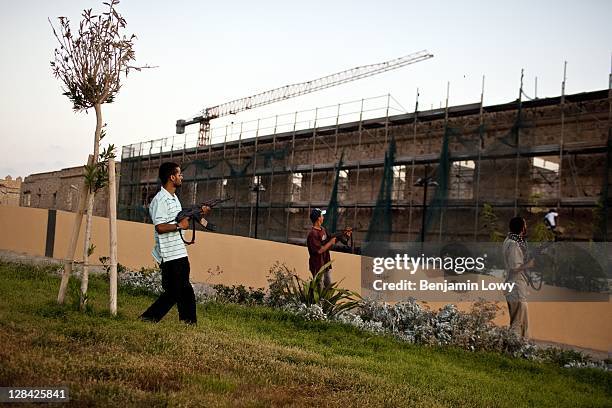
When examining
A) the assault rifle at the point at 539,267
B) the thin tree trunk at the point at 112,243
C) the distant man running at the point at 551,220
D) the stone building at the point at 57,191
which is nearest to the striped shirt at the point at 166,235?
the thin tree trunk at the point at 112,243

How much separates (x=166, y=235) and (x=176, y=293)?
1.84ft

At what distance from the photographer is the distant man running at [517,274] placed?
7.62 metres

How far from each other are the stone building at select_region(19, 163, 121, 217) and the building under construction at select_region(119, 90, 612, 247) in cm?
1111

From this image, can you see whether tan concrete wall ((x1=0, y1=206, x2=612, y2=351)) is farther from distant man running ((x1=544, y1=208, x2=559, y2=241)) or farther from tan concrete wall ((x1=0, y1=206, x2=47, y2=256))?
distant man running ((x1=544, y1=208, x2=559, y2=241))

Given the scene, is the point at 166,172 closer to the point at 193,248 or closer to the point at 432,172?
the point at 193,248

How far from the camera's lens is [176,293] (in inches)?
229

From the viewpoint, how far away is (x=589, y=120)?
21.0 meters

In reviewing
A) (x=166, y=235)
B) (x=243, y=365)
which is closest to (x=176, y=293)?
(x=166, y=235)

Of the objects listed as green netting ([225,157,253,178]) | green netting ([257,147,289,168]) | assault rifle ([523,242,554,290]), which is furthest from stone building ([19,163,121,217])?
assault rifle ([523,242,554,290])

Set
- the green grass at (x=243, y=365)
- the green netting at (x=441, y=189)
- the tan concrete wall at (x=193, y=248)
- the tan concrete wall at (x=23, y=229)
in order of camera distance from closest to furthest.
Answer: the green grass at (x=243, y=365), the tan concrete wall at (x=193, y=248), the tan concrete wall at (x=23, y=229), the green netting at (x=441, y=189)

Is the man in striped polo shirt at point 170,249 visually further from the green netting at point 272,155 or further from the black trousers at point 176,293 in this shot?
the green netting at point 272,155

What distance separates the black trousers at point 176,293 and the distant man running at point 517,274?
4009 mm

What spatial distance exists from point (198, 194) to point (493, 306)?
3001cm

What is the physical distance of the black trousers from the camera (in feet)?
18.7
